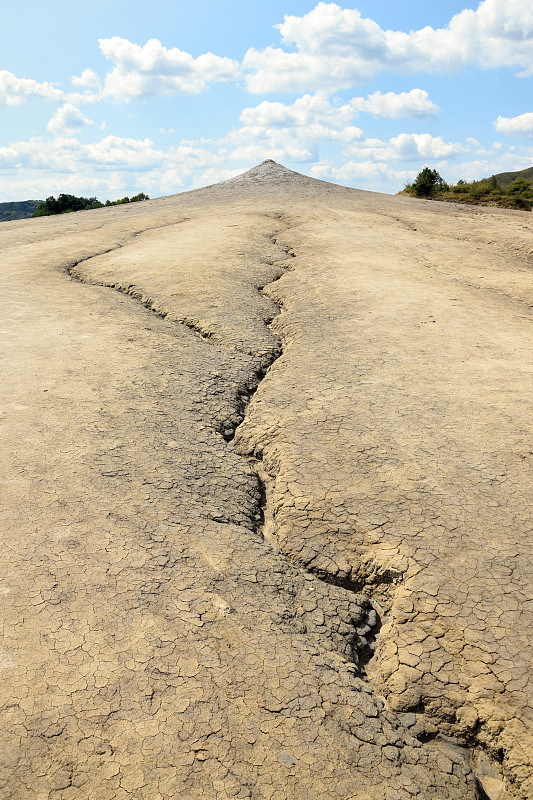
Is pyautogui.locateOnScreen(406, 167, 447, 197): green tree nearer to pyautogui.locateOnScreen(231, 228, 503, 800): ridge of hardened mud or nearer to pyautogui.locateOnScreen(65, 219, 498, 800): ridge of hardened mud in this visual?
pyautogui.locateOnScreen(65, 219, 498, 800): ridge of hardened mud

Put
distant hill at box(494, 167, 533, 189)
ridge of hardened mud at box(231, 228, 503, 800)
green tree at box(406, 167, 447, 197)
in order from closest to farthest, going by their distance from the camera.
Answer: ridge of hardened mud at box(231, 228, 503, 800), green tree at box(406, 167, 447, 197), distant hill at box(494, 167, 533, 189)

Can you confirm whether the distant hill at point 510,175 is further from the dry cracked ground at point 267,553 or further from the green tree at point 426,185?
the dry cracked ground at point 267,553

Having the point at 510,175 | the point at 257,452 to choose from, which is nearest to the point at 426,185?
the point at 257,452

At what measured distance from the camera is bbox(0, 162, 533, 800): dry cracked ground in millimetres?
1396

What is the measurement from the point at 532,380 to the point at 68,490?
2.43 m

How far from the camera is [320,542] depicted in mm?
2152

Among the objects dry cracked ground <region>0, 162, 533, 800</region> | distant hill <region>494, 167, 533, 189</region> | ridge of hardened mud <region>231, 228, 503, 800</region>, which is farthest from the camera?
distant hill <region>494, 167, 533, 189</region>

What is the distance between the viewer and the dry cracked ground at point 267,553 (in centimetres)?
140

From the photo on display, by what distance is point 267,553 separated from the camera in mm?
2076

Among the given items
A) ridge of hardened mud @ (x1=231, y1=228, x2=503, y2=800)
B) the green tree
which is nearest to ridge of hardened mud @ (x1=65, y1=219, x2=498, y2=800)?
→ ridge of hardened mud @ (x1=231, y1=228, x2=503, y2=800)

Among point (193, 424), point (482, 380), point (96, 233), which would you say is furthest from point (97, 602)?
point (96, 233)

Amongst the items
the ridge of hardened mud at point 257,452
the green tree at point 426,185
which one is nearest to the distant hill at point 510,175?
the green tree at point 426,185

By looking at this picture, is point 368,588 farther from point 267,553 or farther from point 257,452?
point 257,452

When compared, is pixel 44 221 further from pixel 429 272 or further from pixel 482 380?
pixel 482 380
